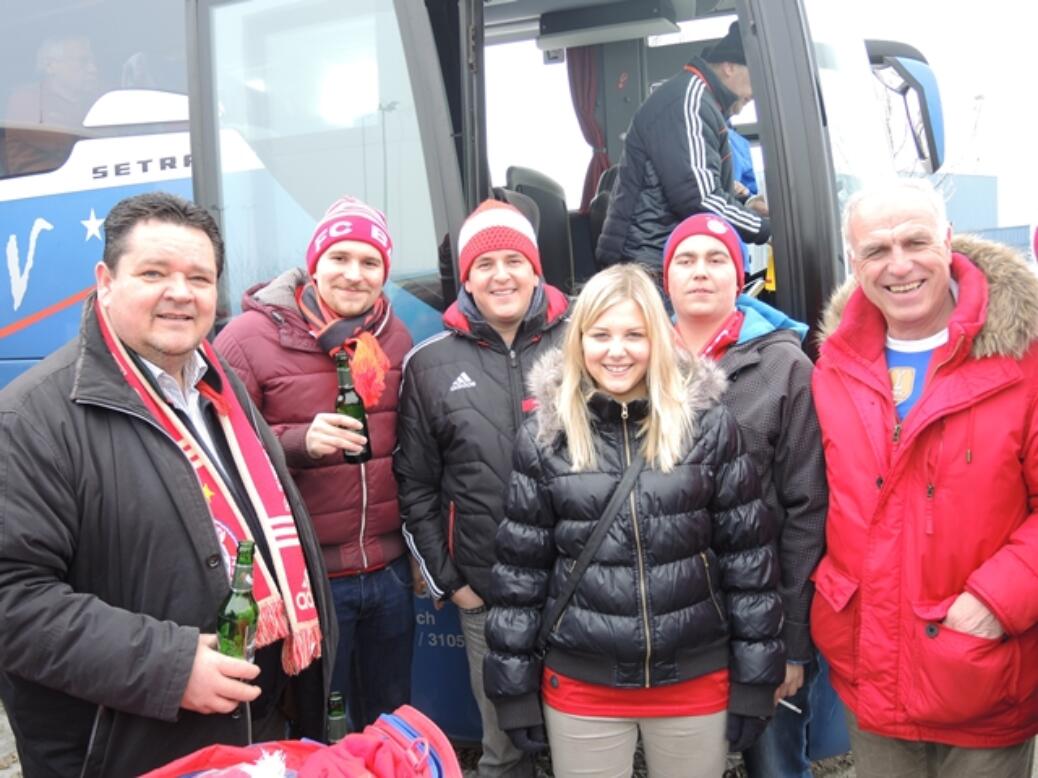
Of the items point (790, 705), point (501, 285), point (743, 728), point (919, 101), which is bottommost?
point (790, 705)

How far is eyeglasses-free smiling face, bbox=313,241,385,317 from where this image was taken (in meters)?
2.68

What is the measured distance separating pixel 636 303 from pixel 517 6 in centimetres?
362

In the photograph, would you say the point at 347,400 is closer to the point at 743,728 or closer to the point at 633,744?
the point at 633,744

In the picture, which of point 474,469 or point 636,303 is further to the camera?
point 474,469

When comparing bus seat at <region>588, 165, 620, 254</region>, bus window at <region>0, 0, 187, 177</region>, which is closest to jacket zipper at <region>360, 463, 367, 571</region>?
bus window at <region>0, 0, 187, 177</region>

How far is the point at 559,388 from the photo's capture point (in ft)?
7.81

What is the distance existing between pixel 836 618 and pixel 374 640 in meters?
1.41

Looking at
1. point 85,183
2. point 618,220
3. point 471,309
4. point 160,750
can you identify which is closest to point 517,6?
point 618,220

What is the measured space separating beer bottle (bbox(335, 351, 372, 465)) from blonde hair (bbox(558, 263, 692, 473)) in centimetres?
66

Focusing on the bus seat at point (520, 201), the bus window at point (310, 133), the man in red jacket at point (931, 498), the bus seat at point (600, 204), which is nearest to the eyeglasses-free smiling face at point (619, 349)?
the man in red jacket at point (931, 498)

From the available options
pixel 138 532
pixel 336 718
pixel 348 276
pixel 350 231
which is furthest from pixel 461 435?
pixel 138 532

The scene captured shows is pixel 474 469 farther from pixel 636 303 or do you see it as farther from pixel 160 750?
pixel 160 750

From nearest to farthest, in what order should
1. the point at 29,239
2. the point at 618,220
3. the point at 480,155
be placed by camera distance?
the point at 480,155 → the point at 618,220 → the point at 29,239

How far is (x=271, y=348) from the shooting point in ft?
8.82
